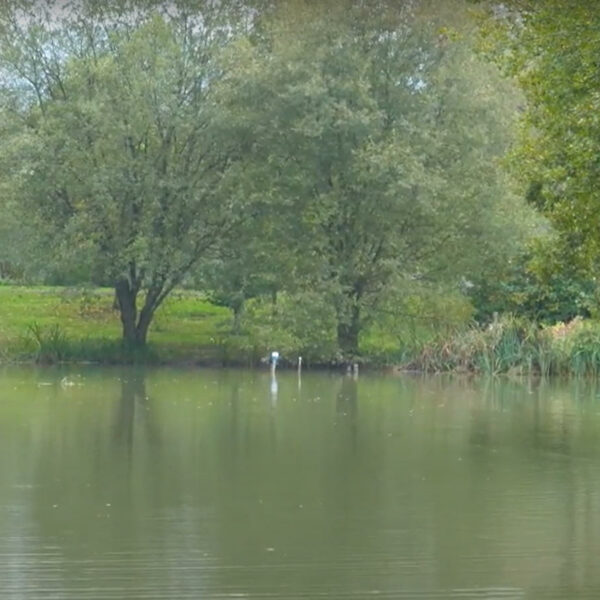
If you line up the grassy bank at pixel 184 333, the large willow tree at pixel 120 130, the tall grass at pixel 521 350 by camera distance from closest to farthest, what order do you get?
1. the tall grass at pixel 521 350
2. the grassy bank at pixel 184 333
3. the large willow tree at pixel 120 130

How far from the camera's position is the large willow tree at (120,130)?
3416 centimetres

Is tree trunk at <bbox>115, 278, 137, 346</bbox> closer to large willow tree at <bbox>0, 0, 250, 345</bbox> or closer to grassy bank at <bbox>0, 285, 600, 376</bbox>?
grassy bank at <bbox>0, 285, 600, 376</bbox>

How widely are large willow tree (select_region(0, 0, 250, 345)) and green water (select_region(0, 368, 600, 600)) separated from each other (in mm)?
10074

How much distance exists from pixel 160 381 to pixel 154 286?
6.00 m

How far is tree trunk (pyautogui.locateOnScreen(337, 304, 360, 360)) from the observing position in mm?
34719

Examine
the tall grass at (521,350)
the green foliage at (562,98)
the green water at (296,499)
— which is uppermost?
the green foliage at (562,98)

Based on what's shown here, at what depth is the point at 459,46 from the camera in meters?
33.8

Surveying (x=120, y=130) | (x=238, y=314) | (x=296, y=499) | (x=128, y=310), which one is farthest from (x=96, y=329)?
(x=296, y=499)

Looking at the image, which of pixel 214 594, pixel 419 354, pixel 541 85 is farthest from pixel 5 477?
pixel 419 354

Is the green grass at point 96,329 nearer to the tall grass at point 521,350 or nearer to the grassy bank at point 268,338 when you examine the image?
the grassy bank at point 268,338

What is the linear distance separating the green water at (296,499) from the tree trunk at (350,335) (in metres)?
9.38

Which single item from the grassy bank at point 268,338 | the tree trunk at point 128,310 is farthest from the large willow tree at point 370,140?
the tree trunk at point 128,310

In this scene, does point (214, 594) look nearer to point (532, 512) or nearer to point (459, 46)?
point (532, 512)

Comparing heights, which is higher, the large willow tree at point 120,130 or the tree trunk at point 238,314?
the large willow tree at point 120,130
